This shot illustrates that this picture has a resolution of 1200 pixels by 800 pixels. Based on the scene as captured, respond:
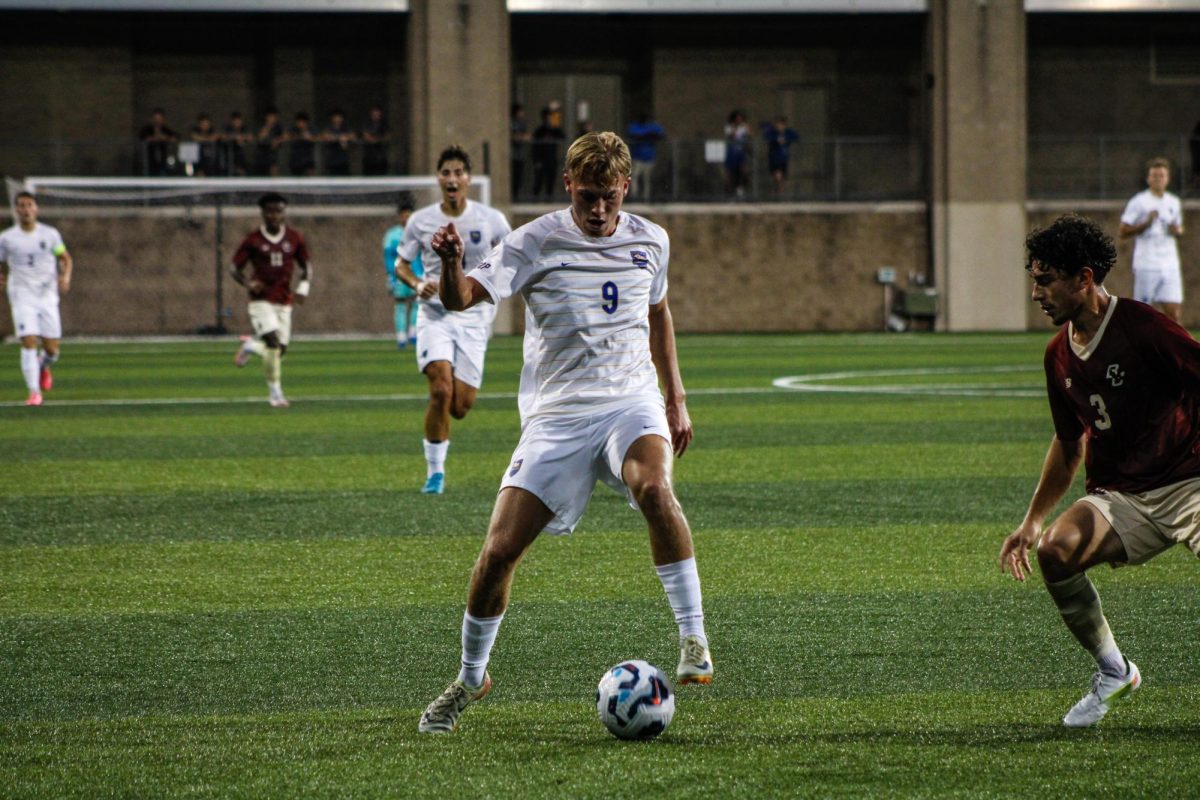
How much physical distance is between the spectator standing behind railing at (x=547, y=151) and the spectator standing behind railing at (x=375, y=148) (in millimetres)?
3450

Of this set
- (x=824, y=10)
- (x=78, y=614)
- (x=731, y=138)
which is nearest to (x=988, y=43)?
(x=824, y=10)

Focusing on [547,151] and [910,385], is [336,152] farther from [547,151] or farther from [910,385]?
[910,385]

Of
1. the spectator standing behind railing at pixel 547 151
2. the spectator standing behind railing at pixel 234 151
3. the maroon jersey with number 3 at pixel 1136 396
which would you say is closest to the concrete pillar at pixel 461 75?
the spectator standing behind railing at pixel 547 151

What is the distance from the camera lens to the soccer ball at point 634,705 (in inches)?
180

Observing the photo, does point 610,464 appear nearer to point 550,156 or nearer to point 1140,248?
point 1140,248

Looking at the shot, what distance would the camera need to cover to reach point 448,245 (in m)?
4.63

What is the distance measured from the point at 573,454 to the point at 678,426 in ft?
2.01

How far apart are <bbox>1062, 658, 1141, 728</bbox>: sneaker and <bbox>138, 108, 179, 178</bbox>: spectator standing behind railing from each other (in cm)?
3170

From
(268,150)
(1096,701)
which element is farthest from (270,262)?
(268,150)

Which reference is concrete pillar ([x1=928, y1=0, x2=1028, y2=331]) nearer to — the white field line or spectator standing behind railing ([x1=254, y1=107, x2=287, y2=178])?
spectator standing behind railing ([x1=254, y1=107, x2=287, y2=178])

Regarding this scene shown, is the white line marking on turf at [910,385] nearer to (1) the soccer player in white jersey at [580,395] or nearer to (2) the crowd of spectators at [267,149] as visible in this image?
(1) the soccer player in white jersey at [580,395]

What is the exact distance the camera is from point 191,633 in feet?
20.3

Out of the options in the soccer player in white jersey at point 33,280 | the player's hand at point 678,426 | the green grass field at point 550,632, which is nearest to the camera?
the green grass field at point 550,632

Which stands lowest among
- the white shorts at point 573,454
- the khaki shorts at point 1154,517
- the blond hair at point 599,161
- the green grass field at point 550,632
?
the green grass field at point 550,632
